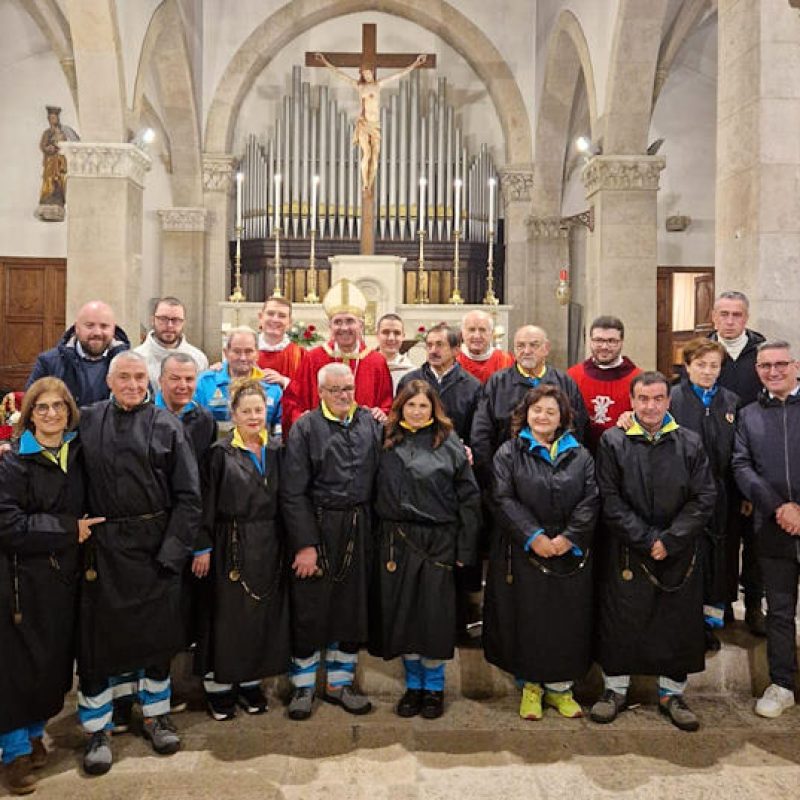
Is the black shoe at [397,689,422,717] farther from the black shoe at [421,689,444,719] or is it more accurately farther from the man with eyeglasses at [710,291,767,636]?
the man with eyeglasses at [710,291,767,636]

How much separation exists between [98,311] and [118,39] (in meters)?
6.34

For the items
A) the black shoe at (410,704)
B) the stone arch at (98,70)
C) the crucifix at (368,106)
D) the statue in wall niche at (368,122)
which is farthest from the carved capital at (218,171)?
the black shoe at (410,704)

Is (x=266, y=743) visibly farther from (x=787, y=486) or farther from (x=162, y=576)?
(x=787, y=486)

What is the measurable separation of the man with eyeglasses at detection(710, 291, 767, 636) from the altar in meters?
6.69

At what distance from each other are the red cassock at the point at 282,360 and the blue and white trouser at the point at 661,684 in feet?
7.40

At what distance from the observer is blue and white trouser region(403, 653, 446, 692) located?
3574mm

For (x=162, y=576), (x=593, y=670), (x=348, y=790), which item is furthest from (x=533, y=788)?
(x=162, y=576)

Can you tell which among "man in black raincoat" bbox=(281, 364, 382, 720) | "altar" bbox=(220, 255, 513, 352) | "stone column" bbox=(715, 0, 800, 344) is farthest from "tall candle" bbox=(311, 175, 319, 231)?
"man in black raincoat" bbox=(281, 364, 382, 720)

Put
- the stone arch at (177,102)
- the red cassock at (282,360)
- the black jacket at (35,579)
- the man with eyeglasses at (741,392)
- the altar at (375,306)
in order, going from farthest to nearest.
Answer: the stone arch at (177,102) < the altar at (375,306) < the red cassock at (282,360) < the man with eyeglasses at (741,392) < the black jacket at (35,579)

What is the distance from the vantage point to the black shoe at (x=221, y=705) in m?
3.48

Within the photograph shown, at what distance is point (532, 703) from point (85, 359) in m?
2.54

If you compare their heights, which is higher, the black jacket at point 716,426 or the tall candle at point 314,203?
the tall candle at point 314,203

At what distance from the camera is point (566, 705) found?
11.6ft

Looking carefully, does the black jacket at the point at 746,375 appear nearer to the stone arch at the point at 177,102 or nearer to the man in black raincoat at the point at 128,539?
the man in black raincoat at the point at 128,539
